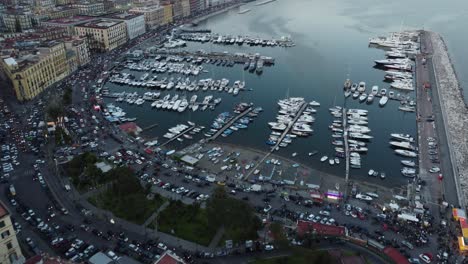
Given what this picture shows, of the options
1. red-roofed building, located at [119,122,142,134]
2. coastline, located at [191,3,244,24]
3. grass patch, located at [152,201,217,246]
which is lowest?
red-roofed building, located at [119,122,142,134]

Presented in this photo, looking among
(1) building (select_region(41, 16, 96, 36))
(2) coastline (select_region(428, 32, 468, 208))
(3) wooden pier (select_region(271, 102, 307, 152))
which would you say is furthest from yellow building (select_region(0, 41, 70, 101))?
(2) coastline (select_region(428, 32, 468, 208))

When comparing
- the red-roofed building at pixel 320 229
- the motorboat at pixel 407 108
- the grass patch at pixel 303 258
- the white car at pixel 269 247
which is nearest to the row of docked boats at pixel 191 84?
the motorboat at pixel 407 108

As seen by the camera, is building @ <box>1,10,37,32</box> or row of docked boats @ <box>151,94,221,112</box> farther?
building @ <box>1,10,37,32</box>

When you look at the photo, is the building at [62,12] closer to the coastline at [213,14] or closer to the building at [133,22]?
the building at [133,22]

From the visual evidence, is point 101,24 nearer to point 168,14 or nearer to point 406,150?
point 168,14

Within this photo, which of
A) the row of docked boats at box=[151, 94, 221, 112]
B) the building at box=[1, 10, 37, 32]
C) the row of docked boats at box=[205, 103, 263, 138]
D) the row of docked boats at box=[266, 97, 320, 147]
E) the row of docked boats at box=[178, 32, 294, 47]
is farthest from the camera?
the building at box=[1, 10, 37, 32]

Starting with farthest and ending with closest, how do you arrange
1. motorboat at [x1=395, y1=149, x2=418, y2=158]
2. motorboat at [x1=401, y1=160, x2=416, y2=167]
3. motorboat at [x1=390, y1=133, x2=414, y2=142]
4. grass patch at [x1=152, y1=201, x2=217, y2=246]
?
motorboat at [x1=390, y1=133, x2=414, y2=142] → motorboat at [x1=395, y1=149, x2=418, y2=158] → motorboat at [x1=401, y1=160, x2=416, y2=167] → grass patch at [x1=152, y1=201, x2=217, y2=246]

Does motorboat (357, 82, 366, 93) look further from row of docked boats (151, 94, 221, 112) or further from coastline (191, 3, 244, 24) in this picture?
coastline (191, 3, 244, 24)
